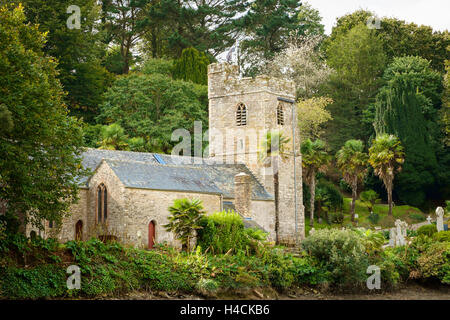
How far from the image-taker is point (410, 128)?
5419 centimetres

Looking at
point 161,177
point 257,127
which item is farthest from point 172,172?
point 257,127

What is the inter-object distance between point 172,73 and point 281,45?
14.6 meters

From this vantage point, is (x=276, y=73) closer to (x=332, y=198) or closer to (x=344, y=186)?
(x=344, y=186)

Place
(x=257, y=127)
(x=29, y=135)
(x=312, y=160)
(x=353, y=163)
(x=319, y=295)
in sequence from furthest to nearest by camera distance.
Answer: (x=353, y=163) < (x=312, y=160) < (x=257, y=127) < (x=319, y=295) < (x=29, y=135)

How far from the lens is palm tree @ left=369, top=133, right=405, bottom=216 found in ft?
161

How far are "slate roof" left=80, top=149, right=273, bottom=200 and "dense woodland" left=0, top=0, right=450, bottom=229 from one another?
5.73 metres

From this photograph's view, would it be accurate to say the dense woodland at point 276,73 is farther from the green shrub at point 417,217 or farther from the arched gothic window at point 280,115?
the arched gothic window at point 280,115

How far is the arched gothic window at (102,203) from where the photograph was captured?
2997cm

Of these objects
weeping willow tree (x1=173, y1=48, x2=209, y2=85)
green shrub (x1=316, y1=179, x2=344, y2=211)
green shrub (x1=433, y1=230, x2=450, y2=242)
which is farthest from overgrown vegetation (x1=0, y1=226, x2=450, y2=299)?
weeping willow tree (x1=173, y1=48, x2=209, y2=85)

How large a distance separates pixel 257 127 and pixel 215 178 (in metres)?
5.52

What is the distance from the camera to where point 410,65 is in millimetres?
58375

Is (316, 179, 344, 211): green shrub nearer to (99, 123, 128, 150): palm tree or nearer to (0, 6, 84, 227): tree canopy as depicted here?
(99, 123, 128, 150): palm tree

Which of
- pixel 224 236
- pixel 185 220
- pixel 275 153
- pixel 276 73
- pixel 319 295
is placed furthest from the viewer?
pixel 276 73
